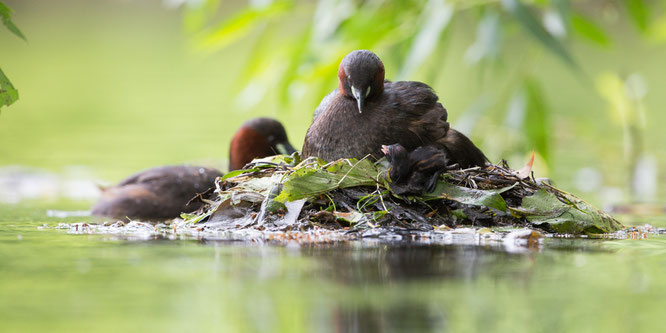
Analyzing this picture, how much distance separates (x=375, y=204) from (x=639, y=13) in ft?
13.2

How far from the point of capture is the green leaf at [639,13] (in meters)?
7.28

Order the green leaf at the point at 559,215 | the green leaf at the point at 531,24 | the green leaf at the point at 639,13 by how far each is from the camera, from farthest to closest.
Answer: the green leaf at the point at 639,13 → the green leaf at the point at 531,24 → the green leaf at the point at 559,215

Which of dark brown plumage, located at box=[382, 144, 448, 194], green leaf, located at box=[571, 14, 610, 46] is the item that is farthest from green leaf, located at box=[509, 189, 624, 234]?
green leaf, located at box=[571, 14, 610, 46]

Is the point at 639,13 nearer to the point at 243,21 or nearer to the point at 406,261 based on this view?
the point at 243,21

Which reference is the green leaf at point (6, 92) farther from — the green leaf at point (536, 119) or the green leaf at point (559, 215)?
the green leaf at point (536, 119)

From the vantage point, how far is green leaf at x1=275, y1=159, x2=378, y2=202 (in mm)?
4323

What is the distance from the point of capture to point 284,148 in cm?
670

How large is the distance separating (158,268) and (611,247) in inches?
82.1

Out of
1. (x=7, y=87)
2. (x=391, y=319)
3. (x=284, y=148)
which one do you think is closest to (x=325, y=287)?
(x=391, y=319)

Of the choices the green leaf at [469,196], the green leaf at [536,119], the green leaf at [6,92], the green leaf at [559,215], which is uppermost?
the green leaf at [536,119]

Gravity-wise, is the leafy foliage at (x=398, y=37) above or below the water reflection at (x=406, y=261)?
above

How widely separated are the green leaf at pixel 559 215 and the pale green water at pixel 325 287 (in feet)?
1.68

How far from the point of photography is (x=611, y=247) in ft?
13.1

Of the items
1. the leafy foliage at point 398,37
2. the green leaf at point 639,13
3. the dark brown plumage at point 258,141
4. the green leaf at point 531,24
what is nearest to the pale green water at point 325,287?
the green leaf at point 531,24
